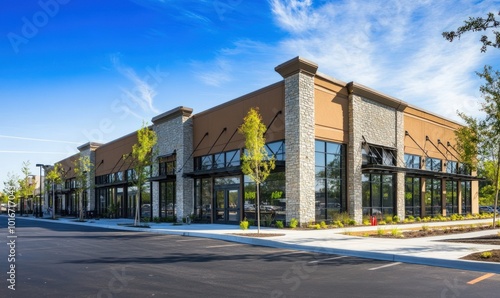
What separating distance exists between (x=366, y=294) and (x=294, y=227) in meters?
13.4

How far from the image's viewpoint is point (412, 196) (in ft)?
98.3

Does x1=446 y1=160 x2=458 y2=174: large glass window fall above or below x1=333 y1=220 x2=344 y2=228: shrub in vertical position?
above

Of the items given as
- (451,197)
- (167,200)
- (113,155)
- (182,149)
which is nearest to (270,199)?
(182,149)

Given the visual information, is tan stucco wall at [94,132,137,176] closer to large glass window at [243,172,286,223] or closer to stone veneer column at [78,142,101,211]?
stone veneer column at [78,142,101,211]

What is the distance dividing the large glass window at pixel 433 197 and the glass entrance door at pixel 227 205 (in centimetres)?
1575

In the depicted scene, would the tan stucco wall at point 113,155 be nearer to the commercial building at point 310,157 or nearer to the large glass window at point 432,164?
the commercial building at point 310,157

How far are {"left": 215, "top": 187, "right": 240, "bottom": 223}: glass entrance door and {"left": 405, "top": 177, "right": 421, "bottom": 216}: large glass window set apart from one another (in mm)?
12671

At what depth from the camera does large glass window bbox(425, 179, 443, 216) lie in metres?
31.7

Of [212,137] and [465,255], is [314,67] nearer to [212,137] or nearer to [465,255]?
[212,137]

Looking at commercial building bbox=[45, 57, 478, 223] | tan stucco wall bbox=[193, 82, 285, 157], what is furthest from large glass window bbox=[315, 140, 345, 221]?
tan stucco wall bbox=[193, 82, 285, 157]

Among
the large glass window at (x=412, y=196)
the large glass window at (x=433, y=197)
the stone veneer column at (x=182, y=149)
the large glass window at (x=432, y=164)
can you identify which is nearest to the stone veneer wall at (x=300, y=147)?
the stone veneer column at (x=182, y=149)

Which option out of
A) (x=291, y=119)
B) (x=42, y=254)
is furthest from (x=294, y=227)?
(x=42, y=254)

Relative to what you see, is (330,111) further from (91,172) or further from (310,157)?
(91,172)

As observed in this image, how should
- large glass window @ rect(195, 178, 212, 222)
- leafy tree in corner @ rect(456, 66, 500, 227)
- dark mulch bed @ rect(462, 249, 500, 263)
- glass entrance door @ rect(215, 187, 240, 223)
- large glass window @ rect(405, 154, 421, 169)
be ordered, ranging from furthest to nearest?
large glass window @ rect(405, 154, 421, 169), large glass window @ rect(195, 178, 212, 222), glass entrance door @ rect(215, 187, 240, 223), leafy tree in corner @ rect(456, 66, 500, 227), dark mulch bed @ rect(462, 249, 500, 263)
